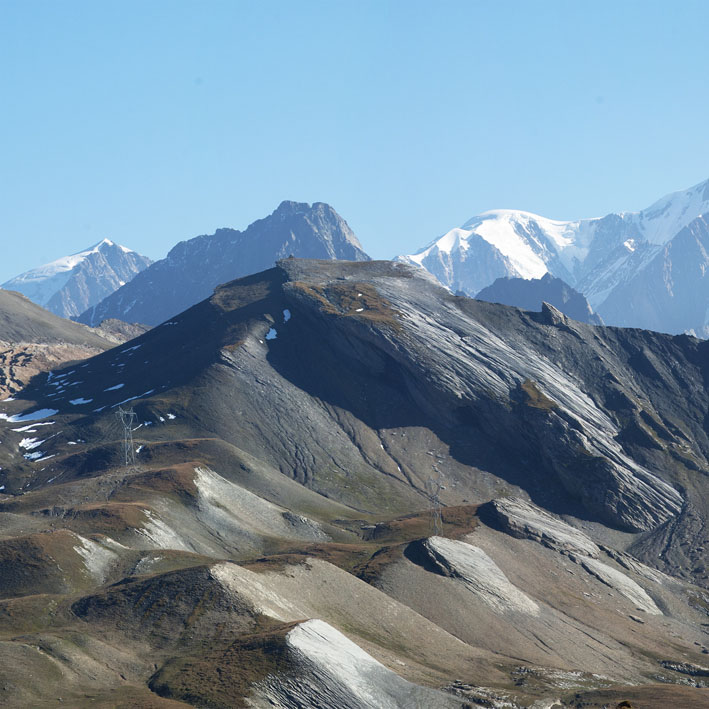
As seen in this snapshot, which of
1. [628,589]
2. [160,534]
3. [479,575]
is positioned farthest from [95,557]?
[628,589]

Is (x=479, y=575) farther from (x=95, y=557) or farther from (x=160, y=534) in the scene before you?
(x=95, y=557)

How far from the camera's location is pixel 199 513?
191875 millimetres

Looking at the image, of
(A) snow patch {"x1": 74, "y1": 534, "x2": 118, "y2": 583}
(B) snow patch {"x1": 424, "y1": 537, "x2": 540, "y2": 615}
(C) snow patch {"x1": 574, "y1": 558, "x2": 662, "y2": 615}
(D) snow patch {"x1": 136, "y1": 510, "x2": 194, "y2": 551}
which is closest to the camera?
A: (A) snow patch {"x1": 74, "y1": 534, "x2": 118, "y2": 583}

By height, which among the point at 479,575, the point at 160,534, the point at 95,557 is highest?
the point at 95,557

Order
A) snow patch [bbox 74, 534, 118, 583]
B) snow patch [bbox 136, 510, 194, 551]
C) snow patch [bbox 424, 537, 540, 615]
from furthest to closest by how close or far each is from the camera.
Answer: snow patch [bbox 136, 510, 194, 551]
snow patch [bbox 424, 537, 540, 615]
snow patch [bbox 74, 534, 118, 583]

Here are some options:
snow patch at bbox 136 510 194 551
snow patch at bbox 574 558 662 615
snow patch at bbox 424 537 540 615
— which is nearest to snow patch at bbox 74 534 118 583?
snow patch at bbox 136 510 194 551

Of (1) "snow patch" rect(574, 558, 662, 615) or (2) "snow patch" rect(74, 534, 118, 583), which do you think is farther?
(1) "snow patch" rect(574, 558, 662, 615)

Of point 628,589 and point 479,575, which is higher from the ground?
point 479,575

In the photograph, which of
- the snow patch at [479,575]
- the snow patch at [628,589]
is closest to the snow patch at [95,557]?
→ the snow patch at [479,575]

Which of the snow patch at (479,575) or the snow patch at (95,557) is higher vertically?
the snow patch at (95,557)

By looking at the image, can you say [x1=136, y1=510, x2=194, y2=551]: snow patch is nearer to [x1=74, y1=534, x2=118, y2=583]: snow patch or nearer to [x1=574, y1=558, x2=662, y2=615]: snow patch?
[x1=74, y1=534, x2=118, y2=583]: snow patch

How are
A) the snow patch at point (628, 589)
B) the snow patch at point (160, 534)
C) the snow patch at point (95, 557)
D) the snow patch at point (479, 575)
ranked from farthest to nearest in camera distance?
1. the snow patch at point (628, 589)
2. the snow patch at point (160, 534)
3. the snow patch at point (479, 575)
4. the snow patch at point (95, 557)

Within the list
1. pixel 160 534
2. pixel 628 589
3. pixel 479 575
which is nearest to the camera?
pixel 479 575

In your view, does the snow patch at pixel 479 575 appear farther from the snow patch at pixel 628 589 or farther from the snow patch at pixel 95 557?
the snow patch at pixel 95 557
